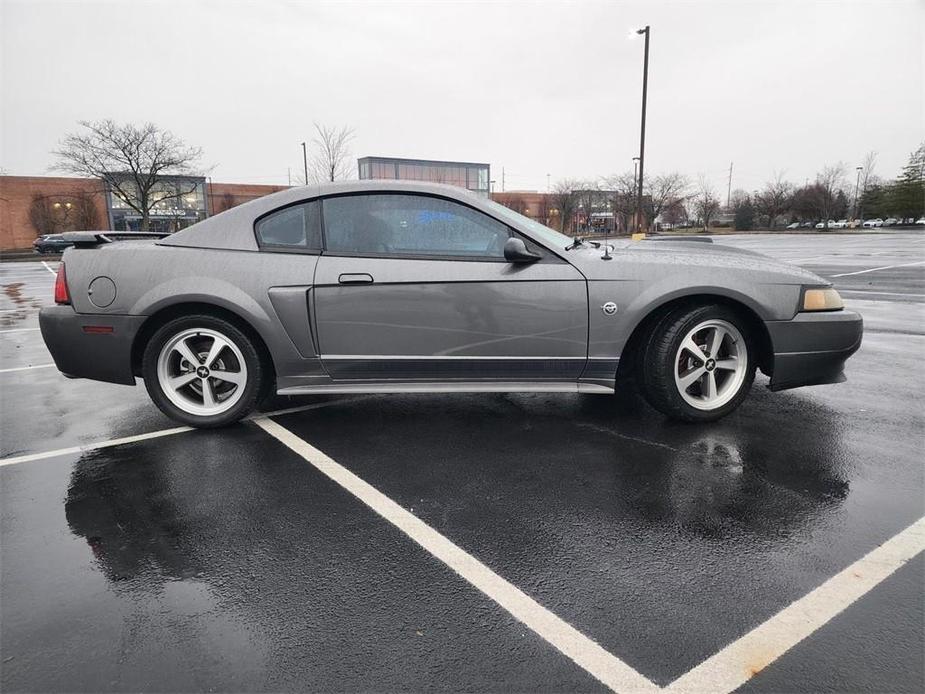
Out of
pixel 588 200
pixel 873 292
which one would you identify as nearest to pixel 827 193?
pixel 588 200

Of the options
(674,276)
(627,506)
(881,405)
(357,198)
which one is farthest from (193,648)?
(881,405)

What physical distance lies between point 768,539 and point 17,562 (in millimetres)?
3053

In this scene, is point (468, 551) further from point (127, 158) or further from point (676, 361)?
point (127, 158)

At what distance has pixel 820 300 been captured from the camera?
11.9 ft

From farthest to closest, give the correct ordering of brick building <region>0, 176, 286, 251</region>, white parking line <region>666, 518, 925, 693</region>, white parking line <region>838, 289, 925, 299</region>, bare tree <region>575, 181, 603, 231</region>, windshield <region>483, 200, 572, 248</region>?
1. bare tree <region>575, 181, 603, 231</region>
2. brick building <region>0, 176, 286, 251</region>
3. white parking line <region>838, 289, 925, 299</region>
4. windshield <region>483, 200, 572, 248</region>
5. white parking line <region>666, 518, 925, 693</region>

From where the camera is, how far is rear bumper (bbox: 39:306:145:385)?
364cm

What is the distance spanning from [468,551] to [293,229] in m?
2.38

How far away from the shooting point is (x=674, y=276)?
3.53 metres

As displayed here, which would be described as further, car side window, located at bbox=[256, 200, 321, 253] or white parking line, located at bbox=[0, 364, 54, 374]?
white parking line, located at bbox=[0, 364, 54, 374]

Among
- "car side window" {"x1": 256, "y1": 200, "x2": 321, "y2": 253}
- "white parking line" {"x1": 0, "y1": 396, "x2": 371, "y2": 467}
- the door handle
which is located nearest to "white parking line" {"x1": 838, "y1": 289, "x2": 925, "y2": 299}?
the door handle

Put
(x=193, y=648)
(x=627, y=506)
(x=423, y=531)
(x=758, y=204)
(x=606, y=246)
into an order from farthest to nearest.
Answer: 1. (x=758, y=204)
2. (x=606, y=246)
3. (x=627, y=506)
4. (x=423, y=531)
5. (x=193, y=648)

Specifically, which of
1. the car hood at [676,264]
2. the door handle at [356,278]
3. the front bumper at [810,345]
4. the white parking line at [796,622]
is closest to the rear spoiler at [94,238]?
the door handle at [356,278]

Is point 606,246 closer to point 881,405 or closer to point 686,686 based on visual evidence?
point 881,405

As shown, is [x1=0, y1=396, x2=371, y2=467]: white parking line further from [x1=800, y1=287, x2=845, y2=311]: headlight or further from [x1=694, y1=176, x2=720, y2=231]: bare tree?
[x1=694, y1=176, x2=720, y2=231]: bare tree
